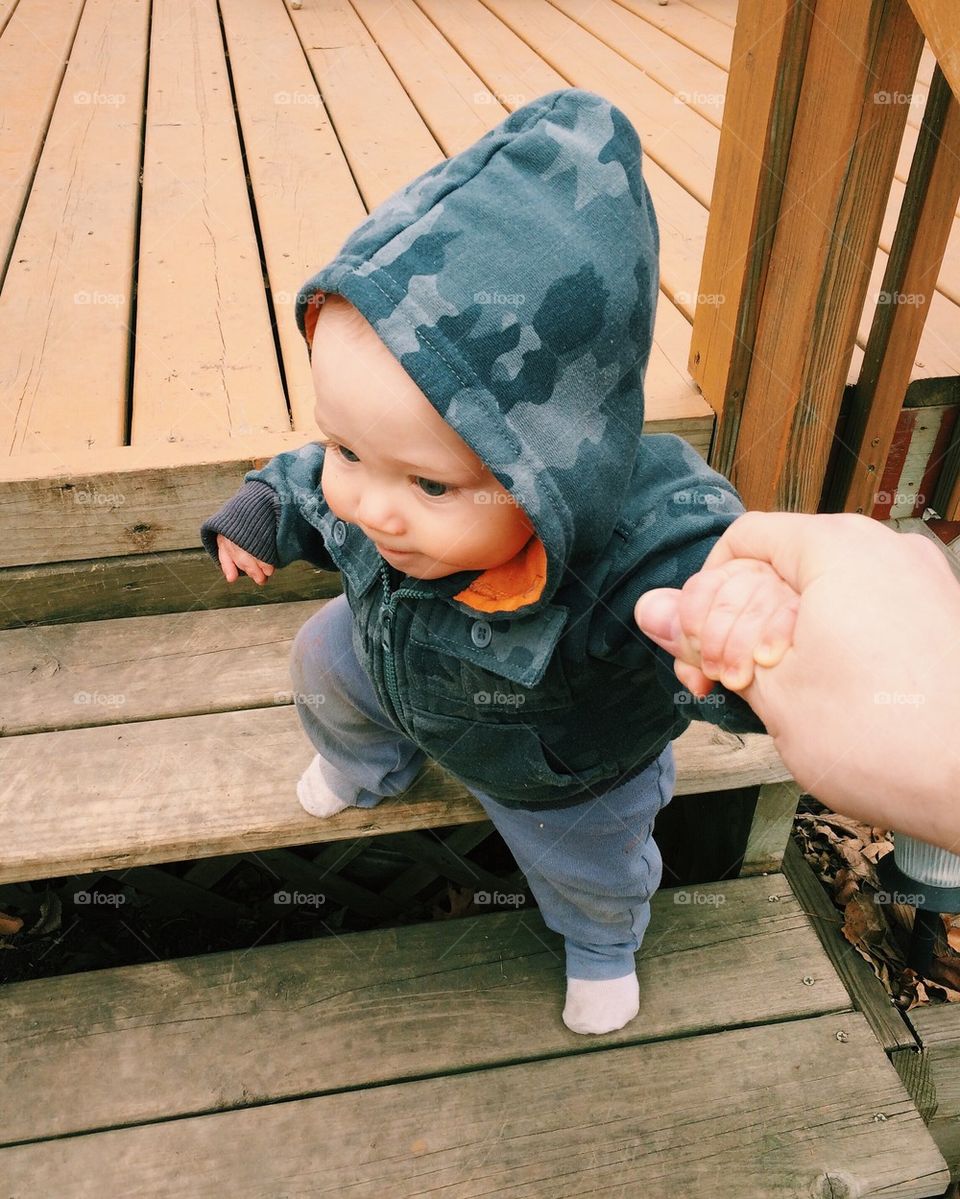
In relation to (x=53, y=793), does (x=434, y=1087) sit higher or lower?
lower

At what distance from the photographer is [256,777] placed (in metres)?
1.62

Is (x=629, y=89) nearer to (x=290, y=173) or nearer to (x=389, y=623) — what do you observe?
(x=290, y=173)

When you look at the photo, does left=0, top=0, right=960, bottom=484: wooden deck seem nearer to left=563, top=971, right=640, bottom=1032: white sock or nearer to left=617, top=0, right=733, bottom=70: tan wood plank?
left=617, top=0, right=733, bottom=70: tan wood plank

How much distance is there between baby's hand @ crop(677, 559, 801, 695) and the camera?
66 cm

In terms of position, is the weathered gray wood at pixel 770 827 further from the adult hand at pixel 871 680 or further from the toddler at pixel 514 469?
the adult hand at pixel 871 680

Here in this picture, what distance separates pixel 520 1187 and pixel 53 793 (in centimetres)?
91

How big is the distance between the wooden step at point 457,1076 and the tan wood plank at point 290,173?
3.23 ft

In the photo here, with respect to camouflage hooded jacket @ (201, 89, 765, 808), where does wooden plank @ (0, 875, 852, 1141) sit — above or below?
below

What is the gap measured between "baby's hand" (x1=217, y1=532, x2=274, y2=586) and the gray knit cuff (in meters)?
0.01

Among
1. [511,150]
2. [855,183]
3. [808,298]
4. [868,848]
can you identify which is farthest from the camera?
[868,848]

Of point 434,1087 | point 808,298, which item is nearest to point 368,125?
point 808,298

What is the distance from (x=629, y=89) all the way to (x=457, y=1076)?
3100 mm

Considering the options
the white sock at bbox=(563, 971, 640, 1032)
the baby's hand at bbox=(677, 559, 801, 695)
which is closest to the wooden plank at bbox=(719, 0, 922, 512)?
the white sock at bbox=(563, 971, 640, 1032)

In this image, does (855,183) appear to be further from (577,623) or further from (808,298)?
(577,623)
